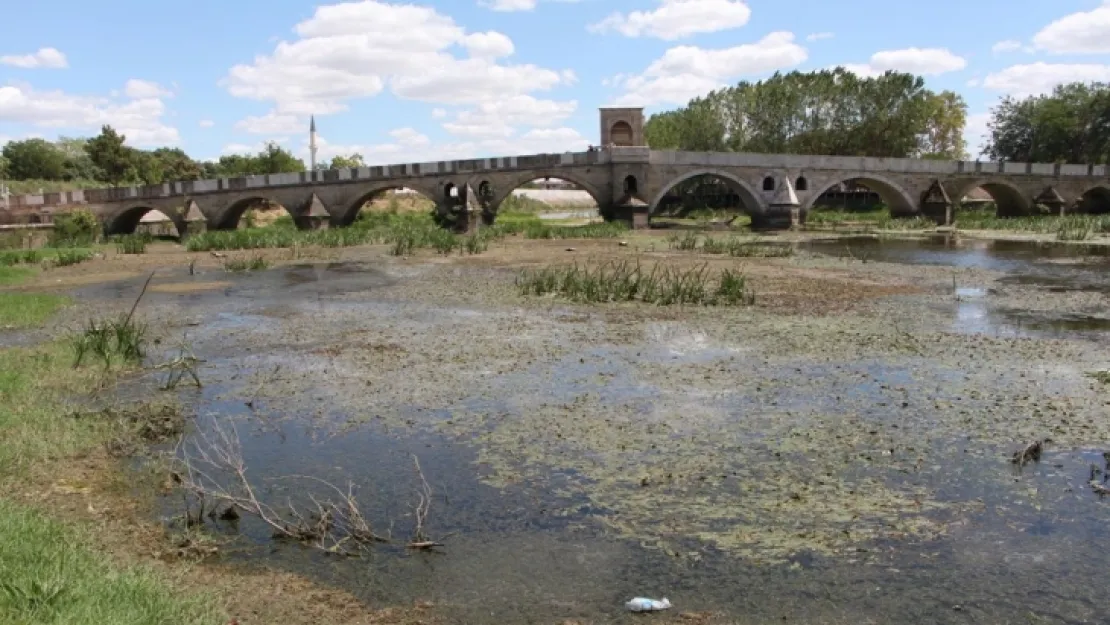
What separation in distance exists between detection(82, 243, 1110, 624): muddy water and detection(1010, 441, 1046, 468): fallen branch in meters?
0.10

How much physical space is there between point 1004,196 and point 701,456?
55.5m

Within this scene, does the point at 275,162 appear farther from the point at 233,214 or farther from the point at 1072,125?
the point at 1072,125

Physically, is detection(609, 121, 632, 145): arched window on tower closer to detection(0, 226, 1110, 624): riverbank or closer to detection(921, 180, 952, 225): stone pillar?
detection(921, 180, 952, 225): stone pillar

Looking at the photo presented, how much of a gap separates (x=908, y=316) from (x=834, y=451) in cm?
834

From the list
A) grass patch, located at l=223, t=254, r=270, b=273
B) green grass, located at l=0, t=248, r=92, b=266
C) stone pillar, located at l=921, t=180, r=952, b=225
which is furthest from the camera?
stone pillar, located at l=921, t=180, r=952, b=225

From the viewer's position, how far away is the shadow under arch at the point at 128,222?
44469mm

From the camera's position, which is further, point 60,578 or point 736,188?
point 736,188

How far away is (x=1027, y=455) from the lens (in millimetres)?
7305

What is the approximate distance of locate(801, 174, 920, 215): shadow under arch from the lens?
49469 millimetres

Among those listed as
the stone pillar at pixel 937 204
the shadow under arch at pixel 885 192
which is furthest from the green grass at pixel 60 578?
the stone pillar at pixel 937 204

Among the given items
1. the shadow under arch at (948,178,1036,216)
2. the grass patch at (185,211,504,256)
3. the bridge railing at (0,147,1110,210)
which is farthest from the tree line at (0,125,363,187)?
the shadow under arch at (948,178,1036,216)

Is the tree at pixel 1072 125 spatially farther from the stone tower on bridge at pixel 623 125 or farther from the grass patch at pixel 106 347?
the grass patch at pixel 106 347

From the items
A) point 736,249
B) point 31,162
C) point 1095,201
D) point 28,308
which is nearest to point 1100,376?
point 28,308

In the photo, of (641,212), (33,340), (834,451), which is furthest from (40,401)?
(641,212)
